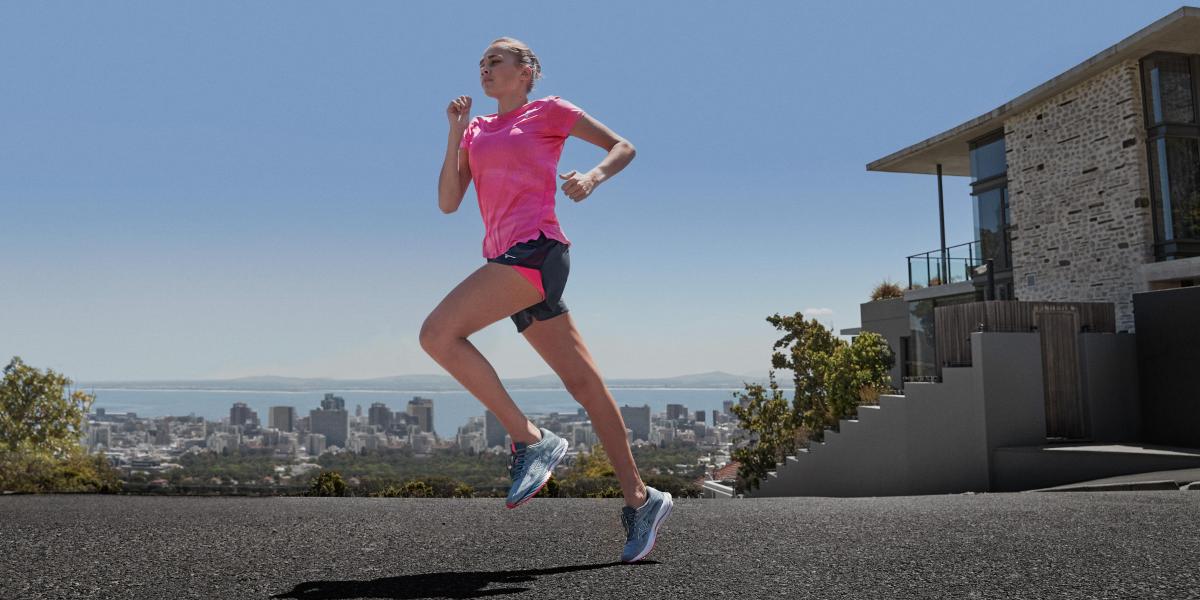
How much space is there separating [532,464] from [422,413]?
28.0 metres

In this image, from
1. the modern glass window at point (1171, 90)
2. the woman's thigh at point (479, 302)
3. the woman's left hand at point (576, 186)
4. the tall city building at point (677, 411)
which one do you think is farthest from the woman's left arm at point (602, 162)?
the tall city building at point (677, 411)

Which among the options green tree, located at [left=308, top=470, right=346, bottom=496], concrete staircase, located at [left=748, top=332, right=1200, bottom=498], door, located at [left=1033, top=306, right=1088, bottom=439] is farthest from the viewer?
door, located at [left=1033, top=306, right=1088, bottom=439]

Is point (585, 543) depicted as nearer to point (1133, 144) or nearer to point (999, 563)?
point (999, 563)

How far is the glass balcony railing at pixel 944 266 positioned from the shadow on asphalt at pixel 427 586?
785 inches

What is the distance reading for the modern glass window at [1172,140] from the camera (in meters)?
15.1

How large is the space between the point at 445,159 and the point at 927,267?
2037 centimetres

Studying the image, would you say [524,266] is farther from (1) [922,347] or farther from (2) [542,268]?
(1) [922,347]

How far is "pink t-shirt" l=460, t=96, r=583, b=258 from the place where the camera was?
9.41ft

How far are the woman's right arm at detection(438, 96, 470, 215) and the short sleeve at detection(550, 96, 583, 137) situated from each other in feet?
1.18

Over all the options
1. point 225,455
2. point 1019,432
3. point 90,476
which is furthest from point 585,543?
point 225,455

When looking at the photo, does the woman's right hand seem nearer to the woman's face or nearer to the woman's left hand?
the woman's face

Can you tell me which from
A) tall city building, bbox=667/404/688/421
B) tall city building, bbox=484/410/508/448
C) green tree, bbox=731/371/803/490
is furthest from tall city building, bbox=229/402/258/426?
tall city building, bbox=484/410/508/448

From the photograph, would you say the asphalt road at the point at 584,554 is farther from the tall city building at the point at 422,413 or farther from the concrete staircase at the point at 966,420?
the tall city building at the point at 422,413

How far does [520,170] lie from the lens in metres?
2.92
